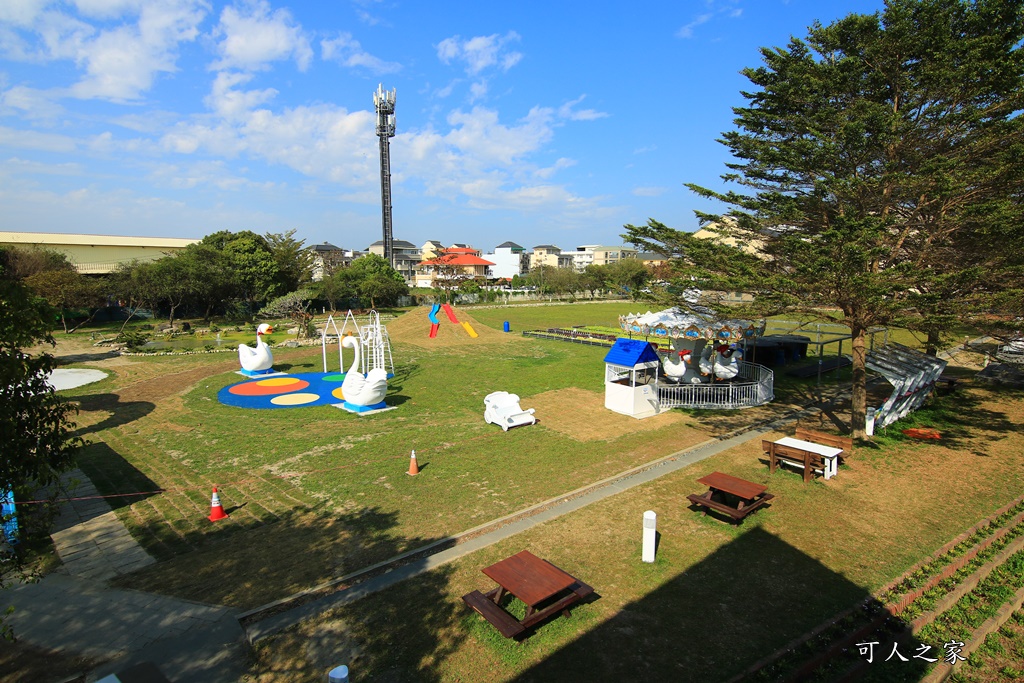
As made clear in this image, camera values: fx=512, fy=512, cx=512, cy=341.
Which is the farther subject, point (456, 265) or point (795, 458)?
point (456, 265)

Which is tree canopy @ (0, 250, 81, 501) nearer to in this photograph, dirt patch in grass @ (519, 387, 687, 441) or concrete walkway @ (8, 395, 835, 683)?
concrete walkway @ (8, 395, 835, 683)

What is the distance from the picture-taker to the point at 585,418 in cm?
1590

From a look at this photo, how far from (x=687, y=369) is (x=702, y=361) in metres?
0.66

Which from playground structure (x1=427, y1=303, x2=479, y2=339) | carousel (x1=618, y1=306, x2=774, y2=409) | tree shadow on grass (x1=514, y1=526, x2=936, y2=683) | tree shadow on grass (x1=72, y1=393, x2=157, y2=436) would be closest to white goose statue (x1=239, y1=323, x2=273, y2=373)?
tree shadow on grass (x1=72, y1=393, x2=157, y2=436)

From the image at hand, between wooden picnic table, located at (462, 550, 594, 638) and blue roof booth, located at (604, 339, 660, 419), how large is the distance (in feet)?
31.5

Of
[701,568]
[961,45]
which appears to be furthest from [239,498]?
[961,45]

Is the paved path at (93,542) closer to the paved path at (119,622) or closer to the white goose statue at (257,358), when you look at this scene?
the paved path at (119,622)

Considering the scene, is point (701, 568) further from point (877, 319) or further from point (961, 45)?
point (961, 45)

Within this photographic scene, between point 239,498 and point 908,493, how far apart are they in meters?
13.5

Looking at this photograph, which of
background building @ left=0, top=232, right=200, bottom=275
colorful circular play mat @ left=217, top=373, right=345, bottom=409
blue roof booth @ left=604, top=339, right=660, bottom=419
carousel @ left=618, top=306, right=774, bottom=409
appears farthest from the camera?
background building @ left=0, top=232, right=200, bottom=275

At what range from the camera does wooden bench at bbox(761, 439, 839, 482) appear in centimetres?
1091

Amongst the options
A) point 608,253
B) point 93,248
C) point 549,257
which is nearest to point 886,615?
point 93,248

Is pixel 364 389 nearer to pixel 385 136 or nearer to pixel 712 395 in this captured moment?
pixel 712 395

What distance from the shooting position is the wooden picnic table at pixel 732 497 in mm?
8914
